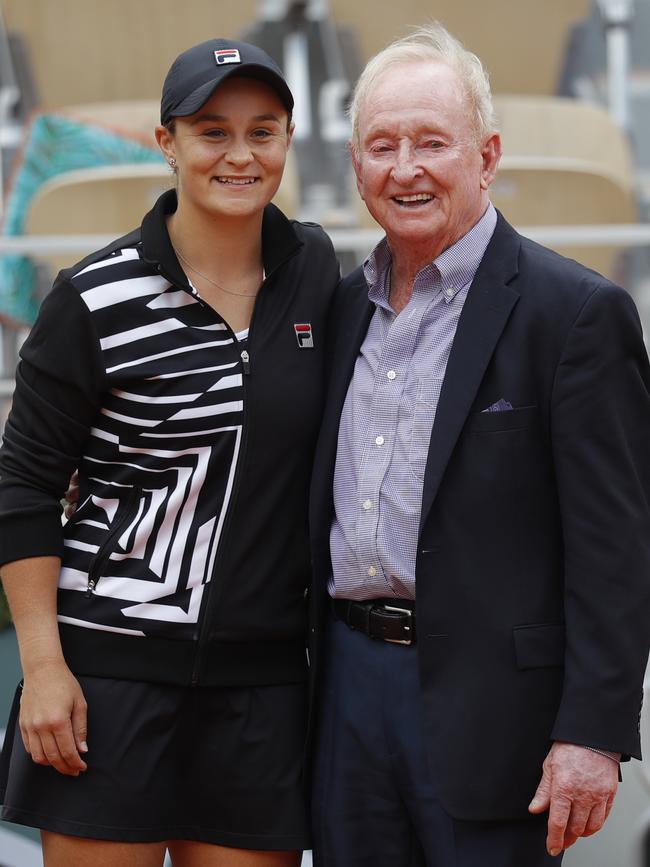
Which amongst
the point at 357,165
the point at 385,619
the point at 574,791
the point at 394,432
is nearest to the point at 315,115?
the point at 357,165

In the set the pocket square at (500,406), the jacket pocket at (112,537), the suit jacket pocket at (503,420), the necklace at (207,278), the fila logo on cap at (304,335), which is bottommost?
the jacket pocket at (112,537)

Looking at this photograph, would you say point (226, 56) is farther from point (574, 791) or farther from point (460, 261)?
point (574, 791)

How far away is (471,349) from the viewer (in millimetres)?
1535

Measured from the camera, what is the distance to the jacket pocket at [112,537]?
162 cm

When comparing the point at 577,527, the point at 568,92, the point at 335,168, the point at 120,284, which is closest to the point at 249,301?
the point at 120,284

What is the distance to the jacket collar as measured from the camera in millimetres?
1617

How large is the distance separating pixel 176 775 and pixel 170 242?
2.40ft

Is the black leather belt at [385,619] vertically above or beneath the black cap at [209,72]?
beneath

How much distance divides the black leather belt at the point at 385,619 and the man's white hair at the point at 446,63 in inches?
25.3

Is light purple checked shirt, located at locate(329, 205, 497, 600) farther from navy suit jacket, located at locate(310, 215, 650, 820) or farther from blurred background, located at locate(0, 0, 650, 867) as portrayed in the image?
blurred background, located at locate(0, 0, 650, 867)

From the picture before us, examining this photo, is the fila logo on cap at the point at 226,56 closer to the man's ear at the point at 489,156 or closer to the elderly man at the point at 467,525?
the elderly man at the point at 467,525

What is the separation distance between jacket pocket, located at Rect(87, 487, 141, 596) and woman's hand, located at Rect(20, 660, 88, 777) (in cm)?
12

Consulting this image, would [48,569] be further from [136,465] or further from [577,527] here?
[577,527]

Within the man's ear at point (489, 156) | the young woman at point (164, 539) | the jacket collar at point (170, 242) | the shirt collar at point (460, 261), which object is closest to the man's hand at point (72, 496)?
the young woman at point (164, 539)
